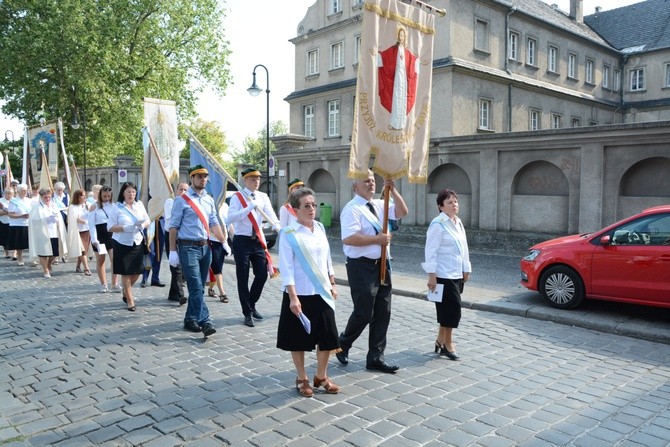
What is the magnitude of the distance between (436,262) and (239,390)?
248cm

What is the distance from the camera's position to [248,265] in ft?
26.1

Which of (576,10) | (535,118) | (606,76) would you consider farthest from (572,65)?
(576,10)

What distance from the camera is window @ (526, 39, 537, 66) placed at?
3325 cm

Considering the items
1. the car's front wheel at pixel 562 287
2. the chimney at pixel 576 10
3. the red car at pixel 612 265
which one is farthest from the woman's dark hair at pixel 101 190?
the chimney at pixel 576 10

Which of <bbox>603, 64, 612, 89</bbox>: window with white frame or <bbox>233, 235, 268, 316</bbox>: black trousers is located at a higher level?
<bbox>603, 64, 612, 89</bbox>: window with white frame

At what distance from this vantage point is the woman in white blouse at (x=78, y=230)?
42.4 ft

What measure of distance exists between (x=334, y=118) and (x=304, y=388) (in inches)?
1222

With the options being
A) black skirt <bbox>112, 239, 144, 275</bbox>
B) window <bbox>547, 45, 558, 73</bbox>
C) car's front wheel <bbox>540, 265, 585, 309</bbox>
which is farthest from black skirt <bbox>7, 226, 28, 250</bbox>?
window <bbox>547, 45, 558, 73</bbox>

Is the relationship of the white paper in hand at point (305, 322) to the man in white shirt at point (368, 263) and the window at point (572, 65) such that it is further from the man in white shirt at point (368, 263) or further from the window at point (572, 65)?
the window at point (572, 65)

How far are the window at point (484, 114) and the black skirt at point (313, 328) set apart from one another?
2668 cm

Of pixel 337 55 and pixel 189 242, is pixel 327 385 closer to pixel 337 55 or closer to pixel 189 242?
pixel 189 242

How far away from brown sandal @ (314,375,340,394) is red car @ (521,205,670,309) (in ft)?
17.0

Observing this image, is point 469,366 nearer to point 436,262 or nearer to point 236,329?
→ point 436,262

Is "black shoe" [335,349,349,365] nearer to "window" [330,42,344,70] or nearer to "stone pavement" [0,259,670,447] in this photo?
"stone pavement" [0,259,670,447]
